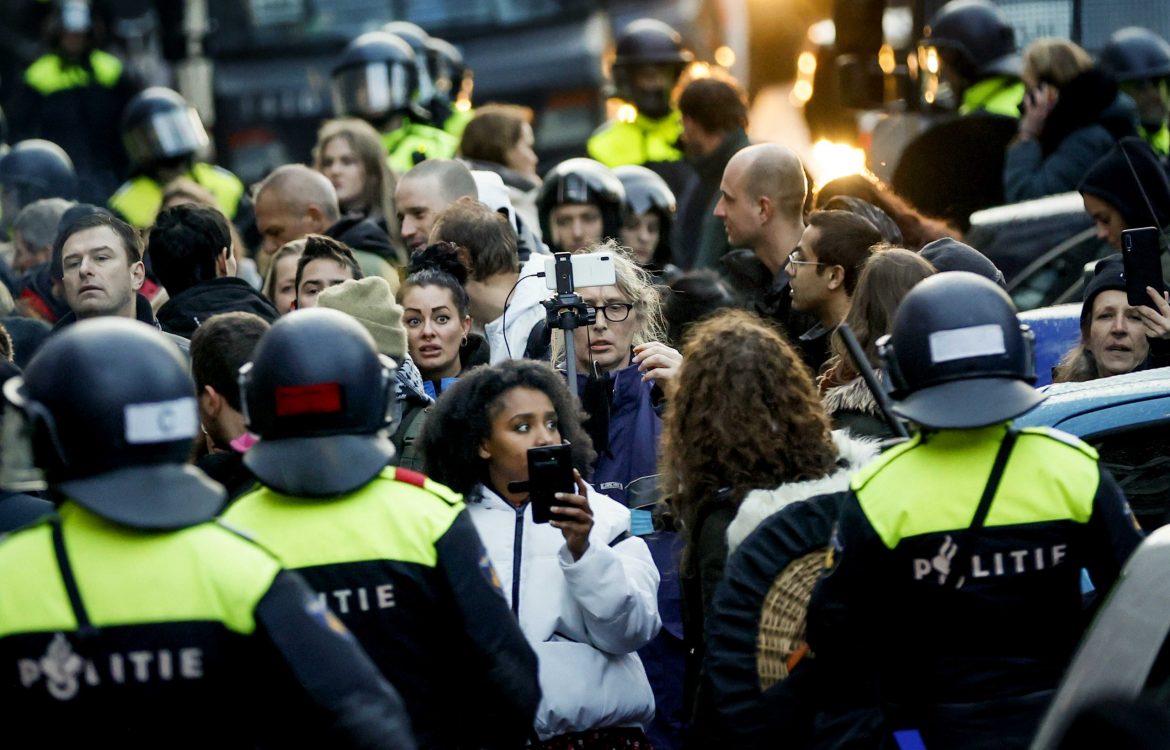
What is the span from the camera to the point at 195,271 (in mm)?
7457

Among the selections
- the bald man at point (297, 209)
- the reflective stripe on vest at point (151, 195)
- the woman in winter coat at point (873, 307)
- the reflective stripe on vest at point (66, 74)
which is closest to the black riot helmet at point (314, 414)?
the woman in winter coat at point (873, 307)

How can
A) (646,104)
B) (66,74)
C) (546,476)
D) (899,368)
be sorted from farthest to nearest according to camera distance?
(66,74) < (646,104) < (546,476) < (899,368)

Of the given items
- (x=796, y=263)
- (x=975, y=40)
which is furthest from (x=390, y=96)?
(x=796, y=263)

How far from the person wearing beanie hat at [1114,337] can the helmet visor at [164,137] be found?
6.19 meters

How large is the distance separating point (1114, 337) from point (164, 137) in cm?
646

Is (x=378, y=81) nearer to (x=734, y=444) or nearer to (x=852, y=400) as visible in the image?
(x=852, y=400)

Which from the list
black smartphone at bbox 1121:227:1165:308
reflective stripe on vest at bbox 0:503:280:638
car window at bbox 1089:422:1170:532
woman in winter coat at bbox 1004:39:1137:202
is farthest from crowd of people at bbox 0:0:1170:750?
woman in winter coat at bbox 1004:39:1137:202

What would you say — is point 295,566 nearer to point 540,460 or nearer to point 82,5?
point 540,460

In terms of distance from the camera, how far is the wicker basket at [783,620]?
15.0 ft

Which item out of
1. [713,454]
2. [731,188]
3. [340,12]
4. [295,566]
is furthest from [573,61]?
[295,566]

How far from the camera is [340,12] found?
55.8ft

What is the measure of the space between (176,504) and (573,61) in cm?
1386

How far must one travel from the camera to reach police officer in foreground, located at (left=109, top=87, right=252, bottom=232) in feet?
37.2

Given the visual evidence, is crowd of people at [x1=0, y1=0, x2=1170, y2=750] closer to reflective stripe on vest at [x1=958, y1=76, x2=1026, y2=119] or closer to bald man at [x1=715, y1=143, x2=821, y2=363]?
bald man at [x1=715, y1=143, x2=821, y2=363]
